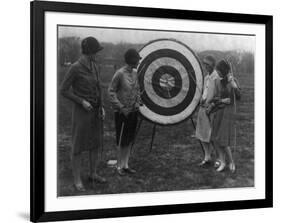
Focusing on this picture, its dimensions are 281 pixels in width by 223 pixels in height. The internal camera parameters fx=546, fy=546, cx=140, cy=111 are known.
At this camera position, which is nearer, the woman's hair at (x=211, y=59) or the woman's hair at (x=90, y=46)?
the woman's hair at (x=90, y=46)

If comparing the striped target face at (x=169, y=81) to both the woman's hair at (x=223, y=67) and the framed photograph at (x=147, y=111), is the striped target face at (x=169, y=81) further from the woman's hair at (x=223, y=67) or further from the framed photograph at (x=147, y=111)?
the woman's hair at (x=223, y=67)

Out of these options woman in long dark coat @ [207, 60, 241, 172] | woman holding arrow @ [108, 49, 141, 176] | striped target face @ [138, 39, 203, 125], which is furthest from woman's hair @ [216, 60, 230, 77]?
woman holding arrow @ [108, 49, 141, 176]

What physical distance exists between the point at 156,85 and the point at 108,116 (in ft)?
0.98

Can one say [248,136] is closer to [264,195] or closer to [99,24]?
[264,195]

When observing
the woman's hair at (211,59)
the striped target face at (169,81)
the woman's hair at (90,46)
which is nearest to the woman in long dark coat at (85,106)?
the woman's hair at (90,46)

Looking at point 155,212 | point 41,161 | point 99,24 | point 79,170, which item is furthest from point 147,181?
point 99,24

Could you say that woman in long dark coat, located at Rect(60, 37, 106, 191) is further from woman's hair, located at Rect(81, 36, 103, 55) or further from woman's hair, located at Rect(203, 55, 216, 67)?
woman's hair, located at Rect(203, 55, 216, 67)

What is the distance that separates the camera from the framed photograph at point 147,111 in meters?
2.50

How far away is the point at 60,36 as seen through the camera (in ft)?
8.26

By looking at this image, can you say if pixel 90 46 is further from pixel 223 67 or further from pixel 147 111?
pixel 223 67

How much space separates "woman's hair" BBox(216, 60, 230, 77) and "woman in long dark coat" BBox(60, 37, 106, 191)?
0.65 meters

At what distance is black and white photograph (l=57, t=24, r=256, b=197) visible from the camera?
8.36ft

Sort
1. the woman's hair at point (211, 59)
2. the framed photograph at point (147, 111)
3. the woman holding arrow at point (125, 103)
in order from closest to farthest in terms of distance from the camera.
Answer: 1. the framed photograph at point (147, 111)
2. the woman holding arrow at point (125, 103)
3. the woman's hair at point (211, 59)

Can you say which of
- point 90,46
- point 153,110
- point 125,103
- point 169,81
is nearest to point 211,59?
point 169,81
